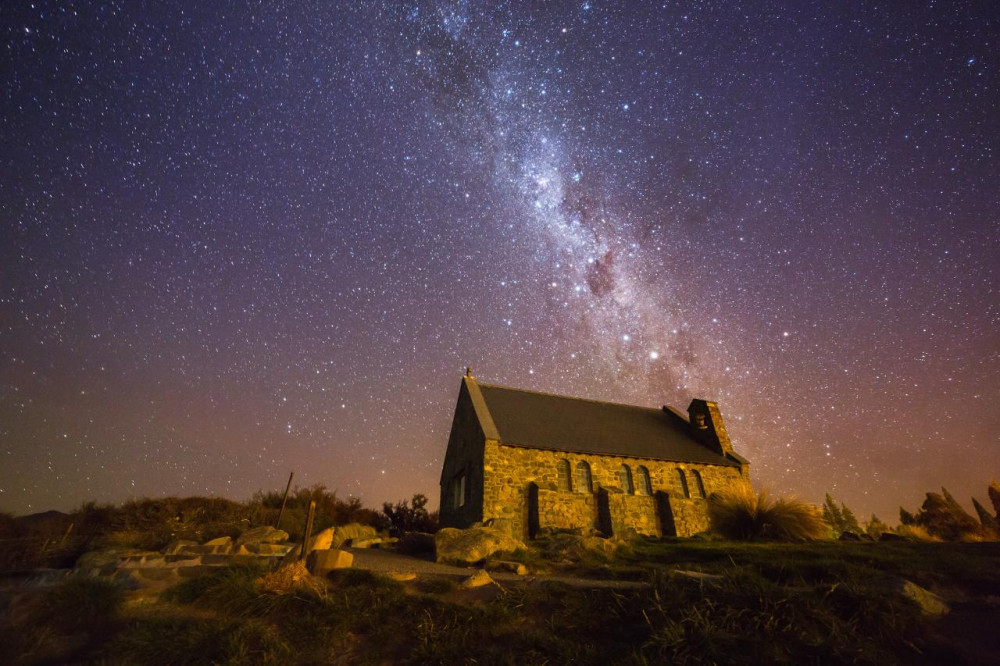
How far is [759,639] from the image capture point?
5332 mm

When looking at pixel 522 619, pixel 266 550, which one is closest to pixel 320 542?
pixel 266 550

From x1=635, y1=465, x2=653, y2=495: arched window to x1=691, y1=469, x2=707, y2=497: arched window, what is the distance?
340 cm

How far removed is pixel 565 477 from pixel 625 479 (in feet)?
12.7

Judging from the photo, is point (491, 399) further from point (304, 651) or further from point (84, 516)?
point (304, 651)

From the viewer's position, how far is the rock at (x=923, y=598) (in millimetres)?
5938

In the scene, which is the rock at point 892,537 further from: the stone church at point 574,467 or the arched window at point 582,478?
the arched window at point 582,478

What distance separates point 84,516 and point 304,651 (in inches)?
647

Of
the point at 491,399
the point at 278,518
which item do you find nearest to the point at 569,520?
the point at 491,399

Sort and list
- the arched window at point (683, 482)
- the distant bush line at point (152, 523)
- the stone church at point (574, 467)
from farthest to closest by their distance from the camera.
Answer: the arched window at point (683, 482)
the stone church at point (574, 467)
the distant bush line at point (152, 523)

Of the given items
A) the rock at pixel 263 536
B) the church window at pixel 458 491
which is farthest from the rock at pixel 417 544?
the church window at pixel 458 491

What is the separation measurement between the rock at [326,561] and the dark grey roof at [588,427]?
45.1 feet

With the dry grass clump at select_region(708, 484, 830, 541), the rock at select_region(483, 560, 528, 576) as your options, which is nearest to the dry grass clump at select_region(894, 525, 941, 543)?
the dry grass clump at select_region(708, 484, 830, 541)

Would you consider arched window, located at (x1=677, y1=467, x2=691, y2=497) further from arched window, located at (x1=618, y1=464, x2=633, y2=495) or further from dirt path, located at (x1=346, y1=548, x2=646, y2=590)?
dirt path, located at (x1=346, y1=548, x2=646, y2=590)

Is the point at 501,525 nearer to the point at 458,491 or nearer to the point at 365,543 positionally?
the point at 365,543
